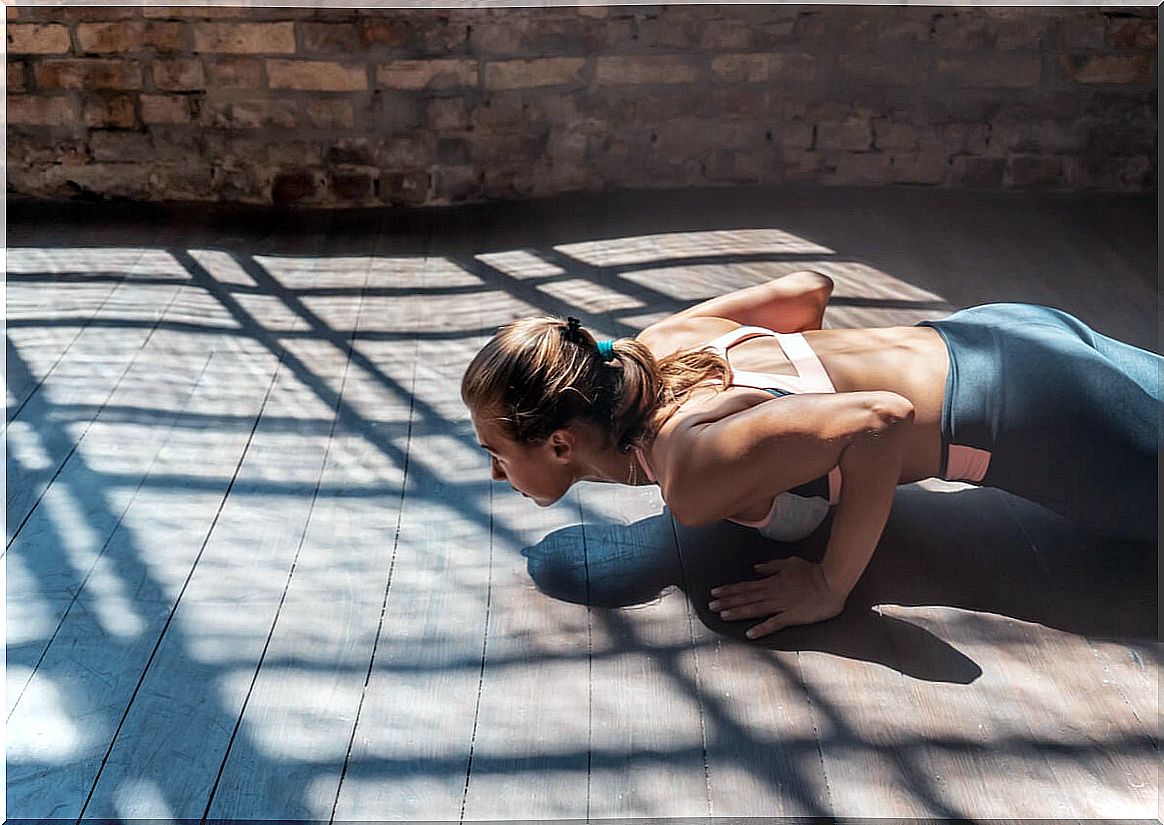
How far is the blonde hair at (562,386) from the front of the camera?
195cm

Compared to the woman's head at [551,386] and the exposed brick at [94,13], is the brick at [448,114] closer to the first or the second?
the exposed brick at [94,13]

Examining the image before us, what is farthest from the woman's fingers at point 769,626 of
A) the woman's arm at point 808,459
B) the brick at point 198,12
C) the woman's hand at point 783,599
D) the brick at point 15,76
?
the brick at point 15,76

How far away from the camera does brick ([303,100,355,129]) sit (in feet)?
13.0

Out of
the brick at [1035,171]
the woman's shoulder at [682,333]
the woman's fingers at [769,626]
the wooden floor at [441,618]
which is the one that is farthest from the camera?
the brick at [1035,171]

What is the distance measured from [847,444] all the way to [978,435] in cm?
35

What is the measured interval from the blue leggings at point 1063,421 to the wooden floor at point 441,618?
166 millimetres

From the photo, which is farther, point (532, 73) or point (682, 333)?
point (532, 73)

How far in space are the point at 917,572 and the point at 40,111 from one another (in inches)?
130

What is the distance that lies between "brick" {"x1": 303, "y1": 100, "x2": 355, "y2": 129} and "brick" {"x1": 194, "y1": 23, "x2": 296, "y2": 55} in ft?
0.62

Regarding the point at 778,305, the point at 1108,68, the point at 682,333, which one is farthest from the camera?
the point at 1108,68

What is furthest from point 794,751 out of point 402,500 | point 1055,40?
point 1055,40

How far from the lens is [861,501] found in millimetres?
1977

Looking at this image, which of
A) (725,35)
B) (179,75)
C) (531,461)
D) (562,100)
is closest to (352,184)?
(179,75)

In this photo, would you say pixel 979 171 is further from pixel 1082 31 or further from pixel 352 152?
pixel 352 152
